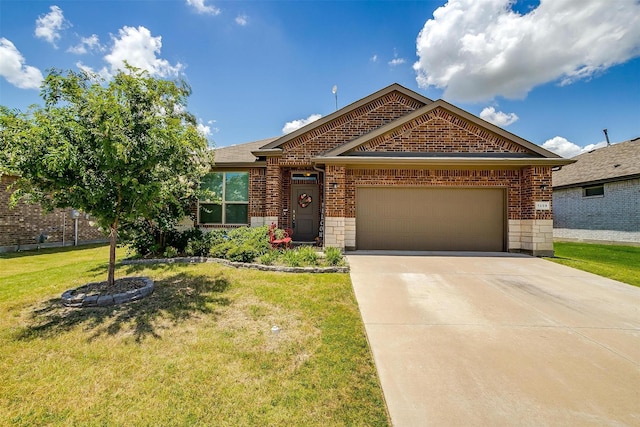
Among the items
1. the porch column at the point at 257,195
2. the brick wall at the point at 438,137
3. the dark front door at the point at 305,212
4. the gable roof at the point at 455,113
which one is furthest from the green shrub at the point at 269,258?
the brick wall at the point at 438,137

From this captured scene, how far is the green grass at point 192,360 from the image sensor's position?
2363 millimetres

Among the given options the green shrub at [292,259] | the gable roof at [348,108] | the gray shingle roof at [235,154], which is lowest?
the green shrub at [292,259]

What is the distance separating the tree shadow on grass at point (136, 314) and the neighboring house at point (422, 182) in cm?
500

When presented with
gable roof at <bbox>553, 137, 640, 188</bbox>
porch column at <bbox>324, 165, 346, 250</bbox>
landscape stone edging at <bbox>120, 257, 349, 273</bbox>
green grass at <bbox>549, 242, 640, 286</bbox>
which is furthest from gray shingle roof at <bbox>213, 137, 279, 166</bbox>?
gable roof at <bbox>553, 137, 640, 188</bbox>

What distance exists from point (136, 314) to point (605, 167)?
22395mm

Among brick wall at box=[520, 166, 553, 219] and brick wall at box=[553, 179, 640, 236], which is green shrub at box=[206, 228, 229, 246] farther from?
brick wall at box=[553, 179, 640, 236]

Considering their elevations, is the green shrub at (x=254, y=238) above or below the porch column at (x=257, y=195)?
below

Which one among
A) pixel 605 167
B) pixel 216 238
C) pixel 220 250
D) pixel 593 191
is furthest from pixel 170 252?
pixel 605 167

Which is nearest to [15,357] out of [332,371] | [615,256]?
[332,371]

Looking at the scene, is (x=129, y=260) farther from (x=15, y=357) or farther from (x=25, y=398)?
(x=25, y=398)

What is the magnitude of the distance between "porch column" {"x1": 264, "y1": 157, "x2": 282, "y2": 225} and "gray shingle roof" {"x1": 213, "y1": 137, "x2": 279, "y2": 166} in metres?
0.82

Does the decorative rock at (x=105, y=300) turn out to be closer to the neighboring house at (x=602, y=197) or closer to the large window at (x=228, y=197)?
the large window at (x=228, y=197)

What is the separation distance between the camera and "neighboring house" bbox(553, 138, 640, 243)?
1294 centimetres

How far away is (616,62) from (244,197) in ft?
63.4
